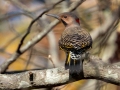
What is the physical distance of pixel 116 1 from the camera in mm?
6695

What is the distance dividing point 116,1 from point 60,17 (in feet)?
4.16

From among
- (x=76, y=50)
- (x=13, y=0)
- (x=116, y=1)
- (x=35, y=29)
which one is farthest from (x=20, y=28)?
(x=76, y=50)

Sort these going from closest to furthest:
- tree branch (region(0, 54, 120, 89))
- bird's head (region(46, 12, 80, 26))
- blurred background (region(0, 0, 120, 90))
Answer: tree branch (region(0, 54, 120, 89)) < bird's head (region(46, 12, 80, 26)) < blurred background (region(0, 0, 120, 90))

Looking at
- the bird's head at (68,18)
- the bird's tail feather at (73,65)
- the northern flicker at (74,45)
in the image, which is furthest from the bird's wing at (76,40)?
the bird's head at (68,18)

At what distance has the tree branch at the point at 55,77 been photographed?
4.48 metres

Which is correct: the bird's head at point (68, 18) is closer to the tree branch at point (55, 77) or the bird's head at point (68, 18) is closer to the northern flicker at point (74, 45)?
the northern flicker at point (74, 45)

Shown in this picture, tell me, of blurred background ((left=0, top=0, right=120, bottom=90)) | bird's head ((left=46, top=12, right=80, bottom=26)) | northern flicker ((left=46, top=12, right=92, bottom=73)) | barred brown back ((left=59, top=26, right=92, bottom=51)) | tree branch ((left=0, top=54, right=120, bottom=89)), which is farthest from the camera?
blurred background ((left=0, top=0, right=120, bottom=90))

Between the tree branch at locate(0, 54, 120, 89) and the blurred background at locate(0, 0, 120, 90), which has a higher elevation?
the blurred background at locate(0, 0, 120, 90)

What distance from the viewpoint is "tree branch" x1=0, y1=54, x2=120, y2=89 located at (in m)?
4.48

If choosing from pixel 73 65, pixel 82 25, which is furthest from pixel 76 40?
pixel 82 25

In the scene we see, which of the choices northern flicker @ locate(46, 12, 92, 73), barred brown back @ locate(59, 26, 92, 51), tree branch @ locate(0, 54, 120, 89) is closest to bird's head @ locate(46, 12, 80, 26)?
northern flicker @ locate(46, 12, 92, 73)

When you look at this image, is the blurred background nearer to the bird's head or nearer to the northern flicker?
the bird's head

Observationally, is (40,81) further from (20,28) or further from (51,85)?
(20,28)

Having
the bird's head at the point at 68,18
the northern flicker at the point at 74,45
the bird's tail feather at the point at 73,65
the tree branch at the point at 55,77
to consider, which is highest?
the bird's head at the point at 68,18
